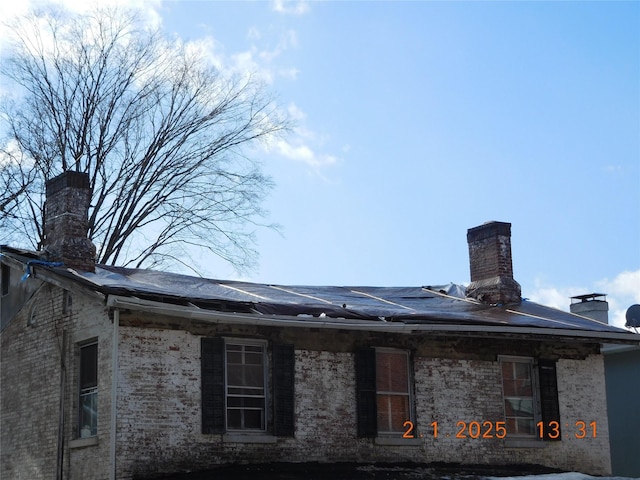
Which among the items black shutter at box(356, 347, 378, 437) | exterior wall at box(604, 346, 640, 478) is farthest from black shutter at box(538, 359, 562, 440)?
exterior wall at box(604, 346, 640, 478)

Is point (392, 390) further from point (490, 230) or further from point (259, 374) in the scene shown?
point (490, 230)

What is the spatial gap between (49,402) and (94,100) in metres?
14.9

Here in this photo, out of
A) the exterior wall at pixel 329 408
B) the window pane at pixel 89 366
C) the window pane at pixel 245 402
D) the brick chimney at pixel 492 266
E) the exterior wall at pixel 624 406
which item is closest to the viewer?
the exterior wall at pixel 329 408

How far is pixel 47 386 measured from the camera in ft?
54.3

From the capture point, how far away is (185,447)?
15.3 m

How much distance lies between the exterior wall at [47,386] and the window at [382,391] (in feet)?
14.9

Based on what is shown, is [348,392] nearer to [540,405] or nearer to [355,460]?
[355,460]

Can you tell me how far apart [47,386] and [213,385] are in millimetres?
2969

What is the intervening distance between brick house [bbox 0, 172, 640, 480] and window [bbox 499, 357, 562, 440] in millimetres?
32

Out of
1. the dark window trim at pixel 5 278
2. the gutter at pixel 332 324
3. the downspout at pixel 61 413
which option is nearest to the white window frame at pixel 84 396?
the downspout at pixel 61 413

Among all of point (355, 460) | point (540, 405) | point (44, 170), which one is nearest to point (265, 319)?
point (355, 460)

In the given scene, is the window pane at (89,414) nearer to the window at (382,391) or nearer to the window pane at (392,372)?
the window at (382,391)

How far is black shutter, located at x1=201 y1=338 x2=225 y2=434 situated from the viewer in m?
15.6

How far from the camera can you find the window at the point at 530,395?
18984mm
